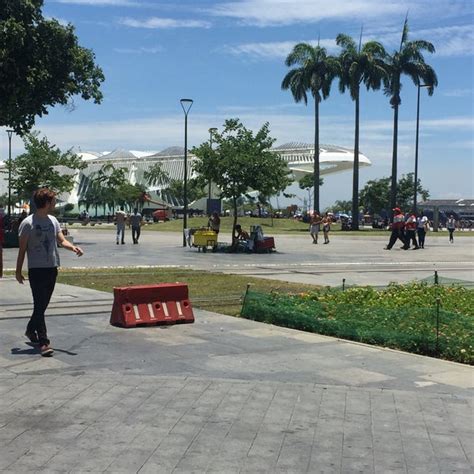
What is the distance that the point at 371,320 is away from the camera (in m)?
9.23

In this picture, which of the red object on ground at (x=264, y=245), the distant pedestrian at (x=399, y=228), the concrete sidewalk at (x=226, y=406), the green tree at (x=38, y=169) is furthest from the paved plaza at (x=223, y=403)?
the green tree at (x=38, y=169)

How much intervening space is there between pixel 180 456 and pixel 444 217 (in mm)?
70392

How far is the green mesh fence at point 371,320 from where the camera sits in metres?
8.06

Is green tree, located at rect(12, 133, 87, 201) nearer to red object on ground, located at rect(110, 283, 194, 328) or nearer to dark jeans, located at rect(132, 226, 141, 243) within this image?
dark jeans, located at rect(132, 226, 141, 243)

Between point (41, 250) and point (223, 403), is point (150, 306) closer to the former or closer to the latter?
point (41, 250)

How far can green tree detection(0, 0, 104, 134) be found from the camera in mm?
27938

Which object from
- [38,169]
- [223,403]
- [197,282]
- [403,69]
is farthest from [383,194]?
[223,403]

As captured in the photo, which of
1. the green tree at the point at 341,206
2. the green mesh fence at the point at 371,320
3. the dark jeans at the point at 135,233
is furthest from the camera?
the green tree at the point at 341,206

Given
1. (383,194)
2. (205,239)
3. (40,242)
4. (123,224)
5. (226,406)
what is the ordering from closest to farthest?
(226,406) < (40,242) < (205,239) < (123,224) < (383,194)

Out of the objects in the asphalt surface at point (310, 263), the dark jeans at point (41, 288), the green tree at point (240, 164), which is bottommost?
the asphalt surface at point (310, 263)

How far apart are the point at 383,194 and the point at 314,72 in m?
42.6

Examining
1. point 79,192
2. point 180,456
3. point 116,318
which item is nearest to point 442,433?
point 180,456

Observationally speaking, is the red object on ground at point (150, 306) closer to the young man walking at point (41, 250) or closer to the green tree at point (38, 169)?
the young man walking at point (41, 250)

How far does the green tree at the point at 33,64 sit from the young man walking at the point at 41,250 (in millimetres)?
21518
